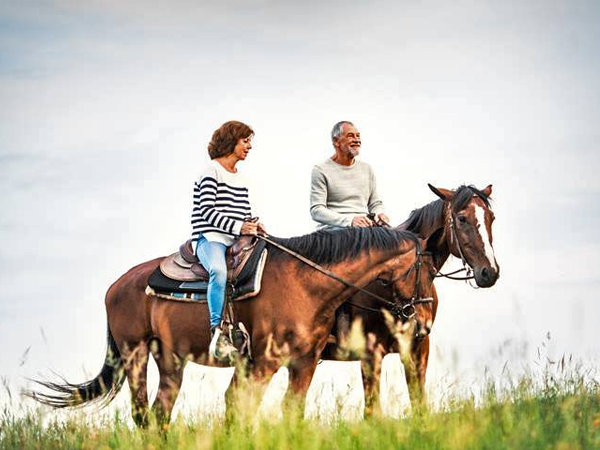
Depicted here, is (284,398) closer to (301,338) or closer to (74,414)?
(301,338)

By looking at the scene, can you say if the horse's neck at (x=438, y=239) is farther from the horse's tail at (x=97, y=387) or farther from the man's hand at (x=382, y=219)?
the horse's tail at (x=97, y=387)

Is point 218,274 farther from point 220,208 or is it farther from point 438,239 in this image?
point 438,239

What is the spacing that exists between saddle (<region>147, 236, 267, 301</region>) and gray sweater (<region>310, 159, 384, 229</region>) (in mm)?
1364

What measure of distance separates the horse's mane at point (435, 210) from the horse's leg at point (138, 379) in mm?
3355

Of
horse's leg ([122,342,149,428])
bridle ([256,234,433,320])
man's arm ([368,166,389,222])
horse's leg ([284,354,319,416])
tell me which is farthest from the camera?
man's arm ([368,166,389,222])

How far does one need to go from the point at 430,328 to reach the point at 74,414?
3.94 metres

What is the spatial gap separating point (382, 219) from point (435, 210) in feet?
2.26

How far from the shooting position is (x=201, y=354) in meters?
10.1

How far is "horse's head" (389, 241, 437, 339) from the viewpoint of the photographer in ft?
30.0

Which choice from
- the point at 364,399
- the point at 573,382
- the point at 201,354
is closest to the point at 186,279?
the point at 201,354

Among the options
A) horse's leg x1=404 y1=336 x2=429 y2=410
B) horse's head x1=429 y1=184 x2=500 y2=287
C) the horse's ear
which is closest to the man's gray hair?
the horse's ear

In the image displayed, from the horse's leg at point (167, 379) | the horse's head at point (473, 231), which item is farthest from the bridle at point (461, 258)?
the horse's leg at point (167, 379)

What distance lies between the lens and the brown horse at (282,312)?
922 centimetres

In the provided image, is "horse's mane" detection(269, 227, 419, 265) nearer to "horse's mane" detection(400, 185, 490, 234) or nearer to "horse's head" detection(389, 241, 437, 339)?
"horse's head" detection(389, 241, 437, 339)
